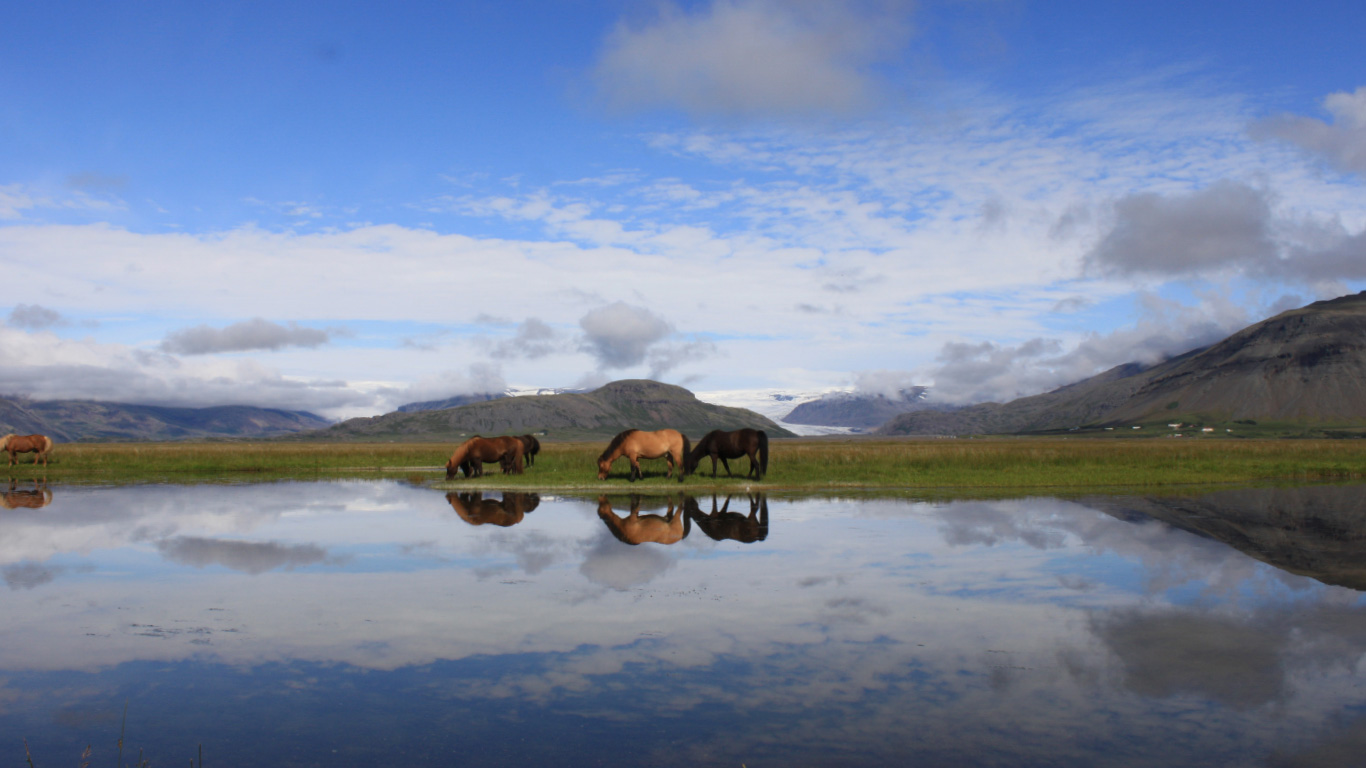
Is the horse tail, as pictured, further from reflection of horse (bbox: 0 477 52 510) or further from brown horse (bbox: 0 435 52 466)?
brown horse (bbox: 0 435 52 466)

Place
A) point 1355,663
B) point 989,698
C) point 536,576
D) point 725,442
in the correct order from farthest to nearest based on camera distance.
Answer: point 725,442 → point 536,576 → point 1355,663 → point 989,698

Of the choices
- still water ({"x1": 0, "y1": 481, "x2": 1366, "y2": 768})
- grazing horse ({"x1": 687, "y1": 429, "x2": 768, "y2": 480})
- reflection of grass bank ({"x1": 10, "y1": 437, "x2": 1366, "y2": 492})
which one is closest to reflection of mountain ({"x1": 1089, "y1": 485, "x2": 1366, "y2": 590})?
still water ({"x1": 0, "y1": 481, "x2": 1366, "y2": 768})

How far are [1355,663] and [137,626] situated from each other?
1572cm

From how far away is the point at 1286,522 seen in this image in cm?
2400

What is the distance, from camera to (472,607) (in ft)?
42.7

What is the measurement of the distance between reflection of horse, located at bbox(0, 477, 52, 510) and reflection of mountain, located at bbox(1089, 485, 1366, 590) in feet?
117

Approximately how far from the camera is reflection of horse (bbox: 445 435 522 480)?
42.8 metres

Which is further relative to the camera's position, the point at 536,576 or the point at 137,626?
the point at 536,576

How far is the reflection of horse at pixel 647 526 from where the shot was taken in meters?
20.4

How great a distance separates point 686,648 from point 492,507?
19.3 metres

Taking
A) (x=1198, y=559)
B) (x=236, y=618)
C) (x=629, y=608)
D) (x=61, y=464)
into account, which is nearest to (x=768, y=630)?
(x=629, y=608)

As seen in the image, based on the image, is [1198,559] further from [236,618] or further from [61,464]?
[61,464]

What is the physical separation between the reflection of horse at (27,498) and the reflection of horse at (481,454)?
16100 millimetres

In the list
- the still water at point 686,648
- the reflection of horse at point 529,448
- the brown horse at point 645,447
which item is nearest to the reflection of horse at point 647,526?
the still water at point 686,648
